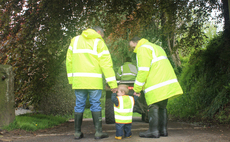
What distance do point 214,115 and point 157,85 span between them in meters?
2.91

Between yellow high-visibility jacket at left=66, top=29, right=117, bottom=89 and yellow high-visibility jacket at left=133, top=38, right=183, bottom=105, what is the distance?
562 millimetres

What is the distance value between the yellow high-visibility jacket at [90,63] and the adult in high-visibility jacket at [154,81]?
579mm

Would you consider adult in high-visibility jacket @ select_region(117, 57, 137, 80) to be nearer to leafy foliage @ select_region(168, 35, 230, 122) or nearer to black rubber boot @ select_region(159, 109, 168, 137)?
leafy foliage @ select_region(168, 35, 230, 122)

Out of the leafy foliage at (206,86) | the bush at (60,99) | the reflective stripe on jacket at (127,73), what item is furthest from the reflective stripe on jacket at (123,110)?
the bush at (60,99)

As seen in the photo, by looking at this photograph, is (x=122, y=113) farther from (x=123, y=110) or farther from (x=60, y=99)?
(x=60, y=99)

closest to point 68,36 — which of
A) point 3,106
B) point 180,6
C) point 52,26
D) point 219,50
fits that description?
point 52,26

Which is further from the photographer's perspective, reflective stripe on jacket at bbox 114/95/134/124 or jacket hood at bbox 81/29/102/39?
jacket hood at bbox 81/29/102/39

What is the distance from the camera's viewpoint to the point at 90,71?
432 centimetres

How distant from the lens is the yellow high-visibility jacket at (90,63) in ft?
14.1

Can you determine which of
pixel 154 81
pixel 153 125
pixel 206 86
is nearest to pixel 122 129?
pixel 153 125

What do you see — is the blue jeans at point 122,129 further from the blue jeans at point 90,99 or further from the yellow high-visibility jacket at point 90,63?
the yellow high-visibility jacket at point 90,63

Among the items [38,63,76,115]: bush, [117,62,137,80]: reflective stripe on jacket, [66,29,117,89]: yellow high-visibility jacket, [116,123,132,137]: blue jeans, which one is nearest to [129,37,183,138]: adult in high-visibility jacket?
[116,123,132,137]: blue jeans

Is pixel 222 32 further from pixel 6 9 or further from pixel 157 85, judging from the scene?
pixel 6 9

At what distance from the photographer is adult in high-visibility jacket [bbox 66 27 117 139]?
4.30 meters
